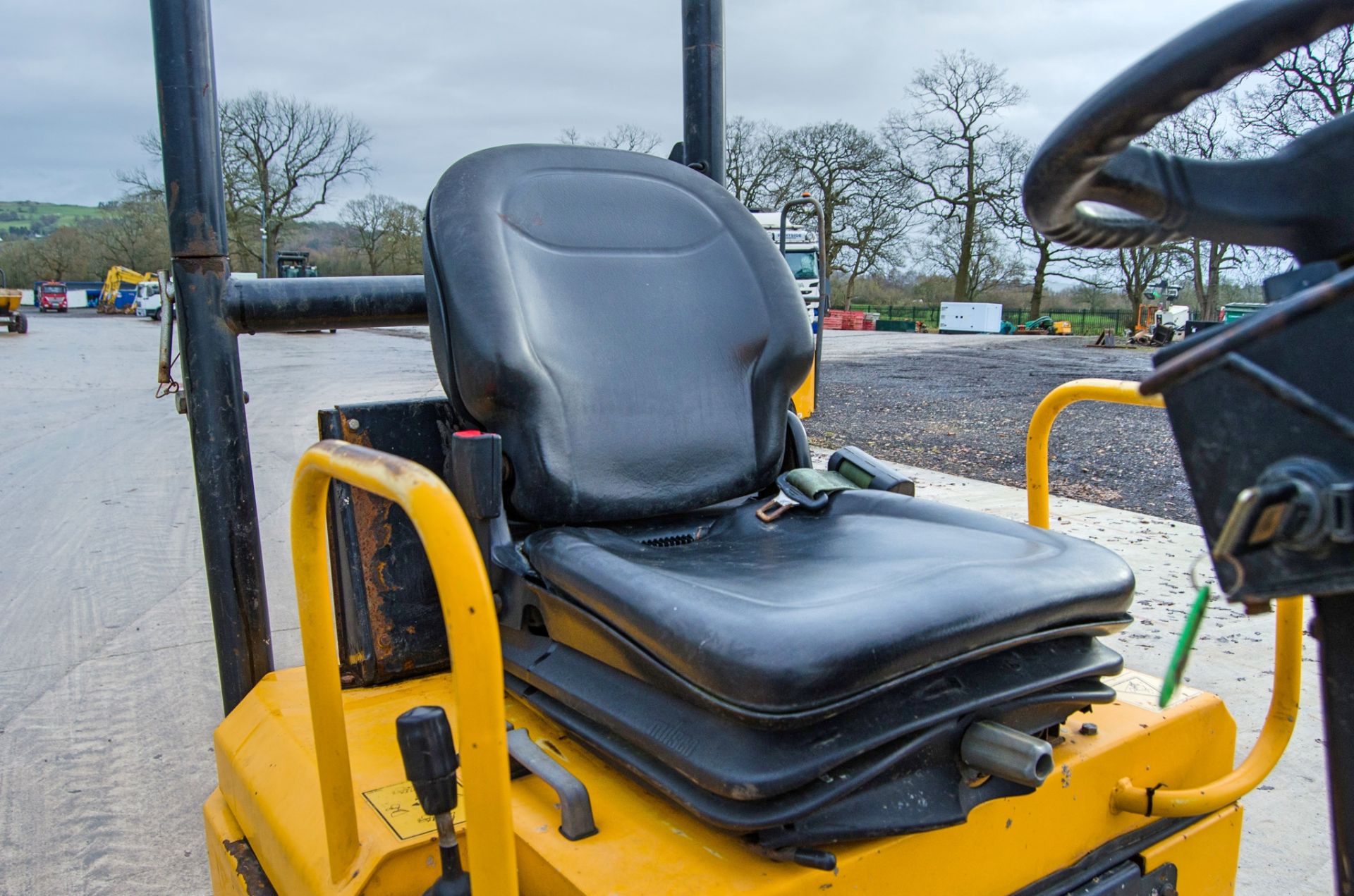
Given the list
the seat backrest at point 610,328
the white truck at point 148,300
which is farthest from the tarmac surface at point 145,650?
the white truck at point 148,300

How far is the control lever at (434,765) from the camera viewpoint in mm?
938

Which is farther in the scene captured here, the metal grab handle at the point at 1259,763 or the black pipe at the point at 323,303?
the black pipe at the point at 323,303

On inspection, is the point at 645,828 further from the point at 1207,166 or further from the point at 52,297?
the point at 52,297

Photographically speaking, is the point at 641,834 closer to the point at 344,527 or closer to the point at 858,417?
the point at 344,527

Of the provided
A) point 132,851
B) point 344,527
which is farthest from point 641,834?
point 132,851

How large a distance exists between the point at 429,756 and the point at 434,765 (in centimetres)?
1

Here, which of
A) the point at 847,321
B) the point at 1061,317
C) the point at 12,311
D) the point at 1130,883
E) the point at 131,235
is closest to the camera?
the point at 1130,883

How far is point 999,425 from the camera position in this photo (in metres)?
9.23

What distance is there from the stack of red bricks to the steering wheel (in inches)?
1406

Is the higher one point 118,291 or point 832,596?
point 118,291

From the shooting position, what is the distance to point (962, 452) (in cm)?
762

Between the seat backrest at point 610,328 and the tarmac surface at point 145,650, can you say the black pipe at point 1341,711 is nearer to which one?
the seat backrest at point 610,328

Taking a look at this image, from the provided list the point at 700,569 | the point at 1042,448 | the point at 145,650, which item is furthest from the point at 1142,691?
the point at 145,650

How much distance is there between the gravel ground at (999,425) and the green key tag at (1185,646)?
4.73ft
